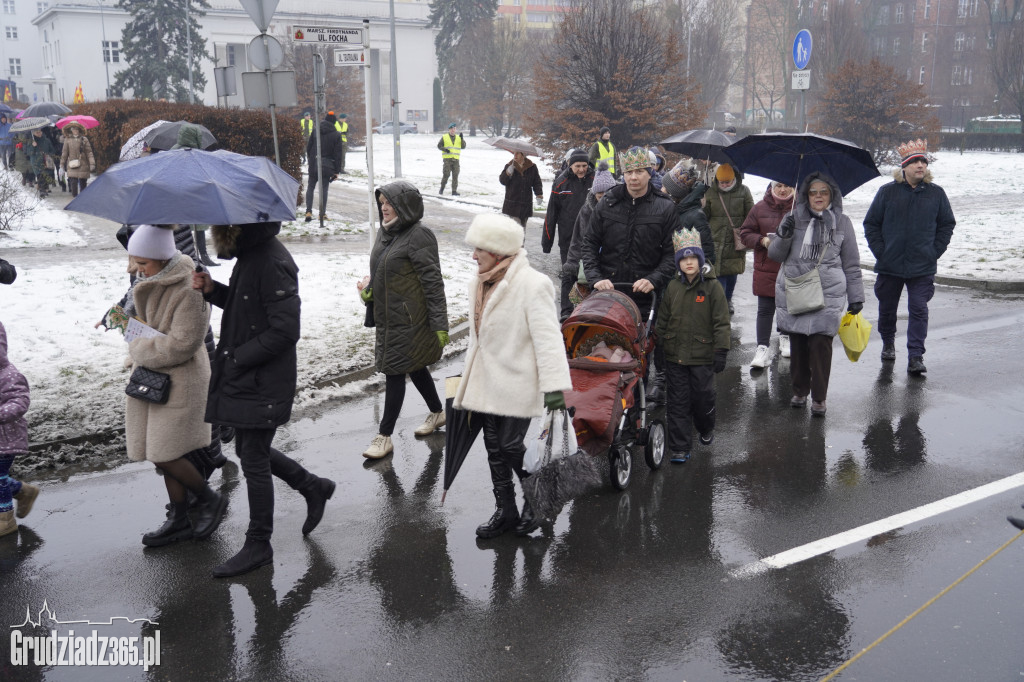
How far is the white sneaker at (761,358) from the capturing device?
891 centimetres

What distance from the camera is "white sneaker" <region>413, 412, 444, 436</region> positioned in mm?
7152

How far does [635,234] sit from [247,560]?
3.55m

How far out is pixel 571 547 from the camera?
206 inches

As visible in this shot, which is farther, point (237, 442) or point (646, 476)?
point (646, 476)

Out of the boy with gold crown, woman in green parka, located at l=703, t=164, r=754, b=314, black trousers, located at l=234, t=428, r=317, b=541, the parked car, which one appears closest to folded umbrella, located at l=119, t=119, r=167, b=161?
black trousers, located at l=234, t=428, r=317, b=541

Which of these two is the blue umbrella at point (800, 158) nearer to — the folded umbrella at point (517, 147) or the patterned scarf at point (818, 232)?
the patterned scarf at point (818, 232)

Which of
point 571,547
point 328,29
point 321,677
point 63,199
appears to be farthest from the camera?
point 63,199

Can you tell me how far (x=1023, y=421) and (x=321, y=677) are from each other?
19.9ft

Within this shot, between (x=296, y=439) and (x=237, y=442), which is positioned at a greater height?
(x=237, y=442)

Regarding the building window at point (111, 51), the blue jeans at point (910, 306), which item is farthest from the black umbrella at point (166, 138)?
the building window at point (111, 51)

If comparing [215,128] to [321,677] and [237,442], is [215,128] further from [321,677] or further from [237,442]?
[321,677]

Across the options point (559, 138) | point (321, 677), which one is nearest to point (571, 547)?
point (321, 677)

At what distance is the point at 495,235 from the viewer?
15.9 ft

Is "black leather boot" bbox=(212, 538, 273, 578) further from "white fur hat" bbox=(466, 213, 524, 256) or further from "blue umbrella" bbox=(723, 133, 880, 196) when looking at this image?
"blue umbrella" bbox=(723, 133, 880, 196)
